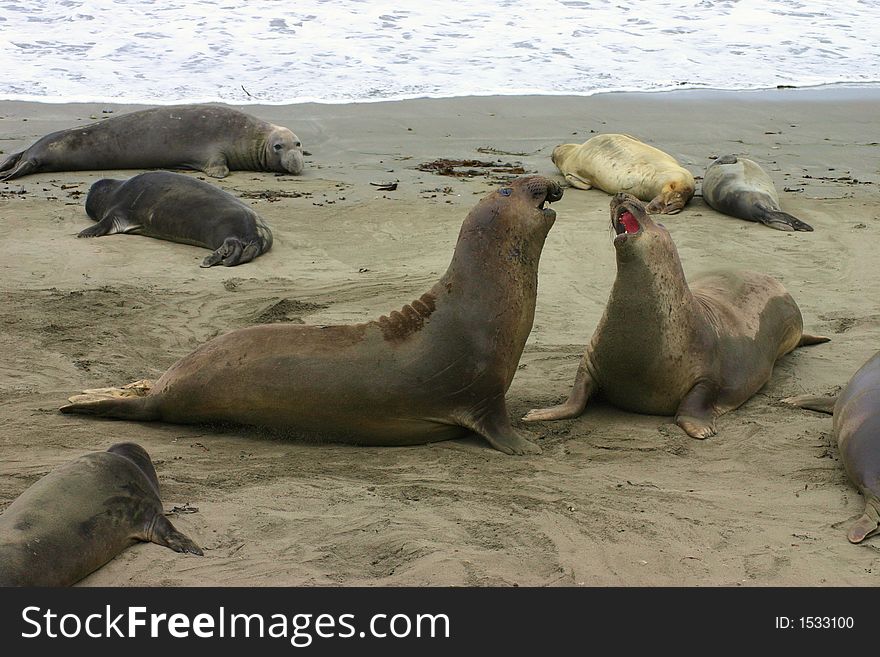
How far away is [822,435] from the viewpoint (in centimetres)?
489

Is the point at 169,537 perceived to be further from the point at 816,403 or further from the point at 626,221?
the point at 816,403

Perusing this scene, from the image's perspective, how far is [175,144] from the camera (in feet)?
35.1

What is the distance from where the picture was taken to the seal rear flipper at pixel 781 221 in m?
8.53

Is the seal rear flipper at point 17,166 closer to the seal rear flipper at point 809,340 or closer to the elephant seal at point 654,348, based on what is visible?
the elephant seal at point 654,348

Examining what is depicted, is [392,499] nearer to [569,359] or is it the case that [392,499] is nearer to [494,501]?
[494,501]

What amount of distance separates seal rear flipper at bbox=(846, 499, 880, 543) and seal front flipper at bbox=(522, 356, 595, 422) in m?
1.54

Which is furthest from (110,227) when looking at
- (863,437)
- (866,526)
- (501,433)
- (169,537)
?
(866,526)

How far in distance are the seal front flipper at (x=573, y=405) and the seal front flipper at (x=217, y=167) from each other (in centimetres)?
578

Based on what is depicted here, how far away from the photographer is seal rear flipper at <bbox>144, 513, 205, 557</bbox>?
3480 millimetres

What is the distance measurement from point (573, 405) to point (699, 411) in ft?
1.81

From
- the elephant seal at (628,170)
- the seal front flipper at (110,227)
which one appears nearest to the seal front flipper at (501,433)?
the seal front flipper at (110,227)

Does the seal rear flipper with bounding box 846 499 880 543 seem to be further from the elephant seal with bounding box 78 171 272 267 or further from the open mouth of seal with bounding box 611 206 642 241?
the elephant seal with bounding box 78 171 272 267
